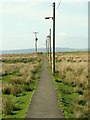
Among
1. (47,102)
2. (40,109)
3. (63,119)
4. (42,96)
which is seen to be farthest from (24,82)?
(63,119)

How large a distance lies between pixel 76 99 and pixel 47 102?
2266 mm

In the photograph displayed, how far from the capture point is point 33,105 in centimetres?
1455

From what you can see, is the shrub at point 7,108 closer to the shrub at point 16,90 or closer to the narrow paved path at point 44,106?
the narrow paved path at point 44,106

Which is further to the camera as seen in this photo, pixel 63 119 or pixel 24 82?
pixel 24 82

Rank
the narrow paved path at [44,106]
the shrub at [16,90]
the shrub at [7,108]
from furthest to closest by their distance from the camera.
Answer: the shrub at [16,90] < the shrub at [7,108] < the narrow paved path at [44,106]

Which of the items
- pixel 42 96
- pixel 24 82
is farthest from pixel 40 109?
pixel 24 82

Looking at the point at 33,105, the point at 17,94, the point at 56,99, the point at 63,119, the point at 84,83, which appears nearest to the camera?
the point at 63,119

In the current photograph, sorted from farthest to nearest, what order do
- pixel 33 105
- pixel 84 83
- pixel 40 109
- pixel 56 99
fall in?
pixel 84 83 → pixel 56 99 → pixel 33 105 → pixel 40 109

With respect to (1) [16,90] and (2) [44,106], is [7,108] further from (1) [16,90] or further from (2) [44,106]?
(1) [16,90]

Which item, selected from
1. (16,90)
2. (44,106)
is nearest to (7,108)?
(44,106)

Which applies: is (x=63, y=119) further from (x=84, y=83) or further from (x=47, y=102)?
(x=84, y=83)

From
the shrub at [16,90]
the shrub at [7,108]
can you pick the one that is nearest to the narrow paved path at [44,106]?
the shrub at [7,108]

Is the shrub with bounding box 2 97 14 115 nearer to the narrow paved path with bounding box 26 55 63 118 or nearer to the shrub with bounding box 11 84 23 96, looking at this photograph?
the narrow paved path with bounding box 26 55 63 118

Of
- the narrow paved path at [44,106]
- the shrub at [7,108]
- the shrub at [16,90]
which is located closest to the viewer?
the narrow paved path at [44,106]
